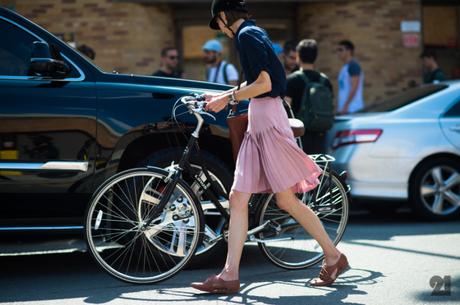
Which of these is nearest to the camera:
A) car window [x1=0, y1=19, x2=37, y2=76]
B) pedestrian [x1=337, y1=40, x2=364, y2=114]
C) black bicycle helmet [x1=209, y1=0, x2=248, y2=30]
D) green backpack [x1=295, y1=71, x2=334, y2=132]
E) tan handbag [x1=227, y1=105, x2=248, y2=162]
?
black bicycle helmet [x1=209, y1=0, x2=248, y2=30]

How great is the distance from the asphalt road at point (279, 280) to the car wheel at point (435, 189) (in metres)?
1.08

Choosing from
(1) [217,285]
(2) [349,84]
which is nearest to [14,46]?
(1) [217,285]

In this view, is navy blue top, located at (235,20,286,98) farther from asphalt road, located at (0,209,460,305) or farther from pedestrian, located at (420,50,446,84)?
pedestrian, located at (420,50,446,84)

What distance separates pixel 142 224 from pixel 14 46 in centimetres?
165

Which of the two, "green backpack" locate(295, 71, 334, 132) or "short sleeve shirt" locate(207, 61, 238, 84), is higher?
"short sleeve shirt" locate(207, 61, 238, 84)

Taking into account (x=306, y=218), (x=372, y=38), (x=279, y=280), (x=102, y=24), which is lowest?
(x=279, y=280)

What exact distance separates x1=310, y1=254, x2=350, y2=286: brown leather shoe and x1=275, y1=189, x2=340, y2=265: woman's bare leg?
29 millimetres

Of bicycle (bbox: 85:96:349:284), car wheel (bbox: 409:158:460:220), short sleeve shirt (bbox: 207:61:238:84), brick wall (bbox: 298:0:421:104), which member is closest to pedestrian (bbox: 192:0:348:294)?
bicycle (bbox: 85:96:349:284)

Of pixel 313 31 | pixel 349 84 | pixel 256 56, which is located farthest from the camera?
pixel 313 31

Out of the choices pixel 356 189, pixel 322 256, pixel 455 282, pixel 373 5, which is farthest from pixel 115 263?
pixel 373 5

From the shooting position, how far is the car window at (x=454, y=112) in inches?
317

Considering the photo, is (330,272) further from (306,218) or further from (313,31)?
(313,31)

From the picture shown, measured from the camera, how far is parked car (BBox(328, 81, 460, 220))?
25.8ft

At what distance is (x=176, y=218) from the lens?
524 cm
